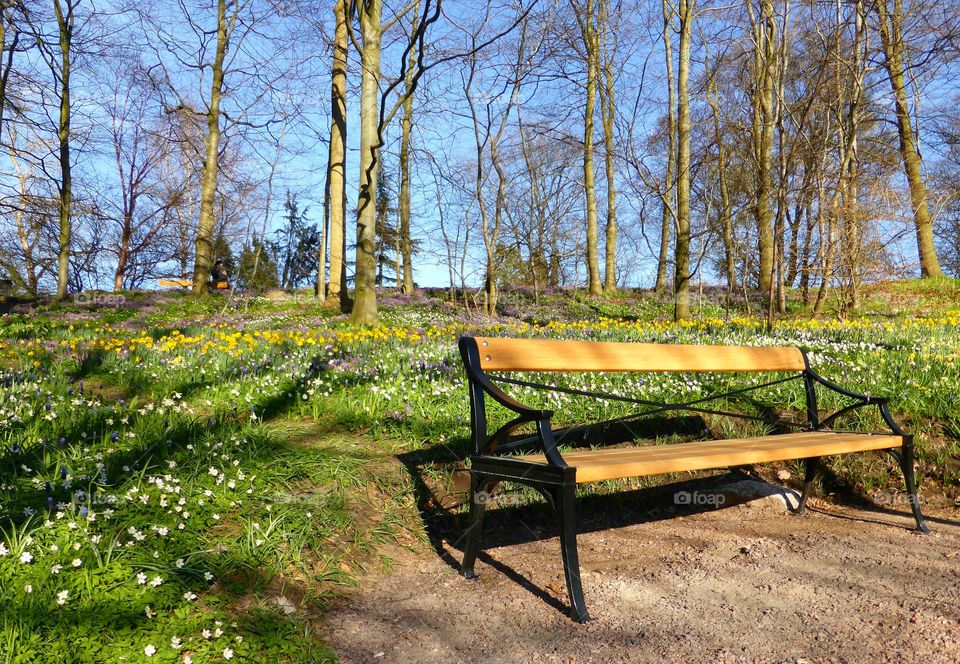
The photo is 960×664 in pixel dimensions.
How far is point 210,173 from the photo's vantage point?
15758 millimetres

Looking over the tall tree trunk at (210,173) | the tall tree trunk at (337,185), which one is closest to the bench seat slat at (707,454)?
the tall tree trunk at (337,185)

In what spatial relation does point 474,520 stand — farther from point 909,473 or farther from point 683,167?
point 683,167

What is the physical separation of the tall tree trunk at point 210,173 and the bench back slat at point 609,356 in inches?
566

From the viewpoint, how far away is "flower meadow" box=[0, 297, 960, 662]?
1893mm

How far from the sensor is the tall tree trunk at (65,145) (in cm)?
1442

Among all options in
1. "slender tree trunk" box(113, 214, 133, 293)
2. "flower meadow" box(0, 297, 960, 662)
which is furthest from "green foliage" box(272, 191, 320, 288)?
"flower meadow" box(0, 297, 960, 662)

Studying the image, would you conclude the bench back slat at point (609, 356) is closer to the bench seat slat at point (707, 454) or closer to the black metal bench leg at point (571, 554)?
the bench seat slat at point (707, 454)

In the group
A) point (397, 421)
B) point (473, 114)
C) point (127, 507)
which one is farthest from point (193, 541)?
point (473, 114)

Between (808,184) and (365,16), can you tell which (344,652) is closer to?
(808,184)

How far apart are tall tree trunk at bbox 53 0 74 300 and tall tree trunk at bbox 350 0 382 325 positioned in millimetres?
9105

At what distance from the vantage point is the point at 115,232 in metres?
22.3

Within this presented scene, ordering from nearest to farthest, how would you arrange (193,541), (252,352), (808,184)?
(193,541), (252,352), (808,184)

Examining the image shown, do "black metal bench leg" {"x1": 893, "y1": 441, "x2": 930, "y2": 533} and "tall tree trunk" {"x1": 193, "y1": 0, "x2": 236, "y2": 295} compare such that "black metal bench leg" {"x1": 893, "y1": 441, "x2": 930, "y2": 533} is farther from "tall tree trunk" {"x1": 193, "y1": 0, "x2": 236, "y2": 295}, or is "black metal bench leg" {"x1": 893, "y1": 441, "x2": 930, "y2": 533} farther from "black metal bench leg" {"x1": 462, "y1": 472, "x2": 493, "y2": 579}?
"tall tree trunk" {"x1": 193, "y1": 0, "x2": 236, "y2": 295}

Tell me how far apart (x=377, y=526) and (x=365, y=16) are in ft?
26.0
